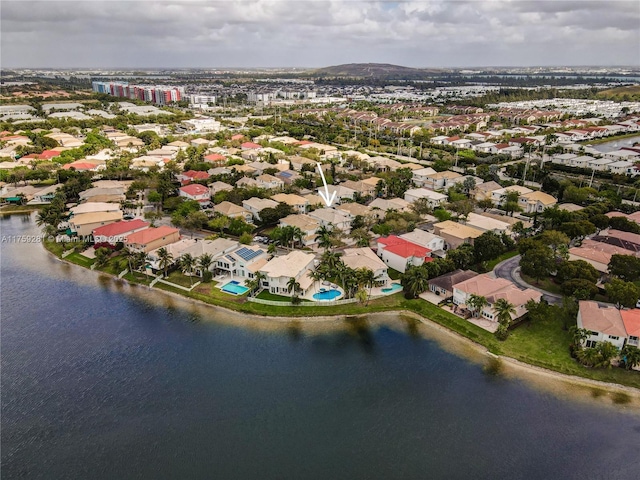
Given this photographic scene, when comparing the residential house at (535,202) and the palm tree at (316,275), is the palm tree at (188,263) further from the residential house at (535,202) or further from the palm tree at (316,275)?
the residential house at (535,202)

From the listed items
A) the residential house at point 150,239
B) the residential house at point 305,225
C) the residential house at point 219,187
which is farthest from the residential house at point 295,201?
the residential house at point 150,239

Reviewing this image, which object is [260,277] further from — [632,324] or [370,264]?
[632,324]

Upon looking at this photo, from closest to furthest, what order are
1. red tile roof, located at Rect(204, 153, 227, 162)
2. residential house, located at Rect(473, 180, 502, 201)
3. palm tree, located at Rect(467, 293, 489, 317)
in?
palm tree, located at Rect(467, 293, 489, 317)
residential house, located at Rect(473, 180, 502, 201)
red tile roof, located at Rect(204, 153, 227, 162)

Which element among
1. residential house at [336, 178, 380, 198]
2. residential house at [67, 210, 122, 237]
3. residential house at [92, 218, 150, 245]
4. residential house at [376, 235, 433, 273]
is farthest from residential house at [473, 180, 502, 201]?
residential house at [67, 210, 122, 237]

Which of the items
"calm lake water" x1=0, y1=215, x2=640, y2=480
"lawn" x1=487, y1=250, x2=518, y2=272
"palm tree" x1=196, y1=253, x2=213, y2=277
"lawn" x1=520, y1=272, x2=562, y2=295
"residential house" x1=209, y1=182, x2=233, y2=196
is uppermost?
"residential house" x1=209, y1=182, x2=233, y2=196

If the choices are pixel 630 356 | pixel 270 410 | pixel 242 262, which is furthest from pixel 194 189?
pixel 630 356

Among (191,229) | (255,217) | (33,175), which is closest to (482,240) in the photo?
(255,217)

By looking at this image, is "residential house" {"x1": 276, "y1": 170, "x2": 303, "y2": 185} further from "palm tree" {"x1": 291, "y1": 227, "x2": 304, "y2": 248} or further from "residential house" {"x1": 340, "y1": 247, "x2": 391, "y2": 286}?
"residential house" {"x1": 340, "y1": 247, "x2": 391, "y2": 286}

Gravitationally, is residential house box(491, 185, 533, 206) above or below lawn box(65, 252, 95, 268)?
above
